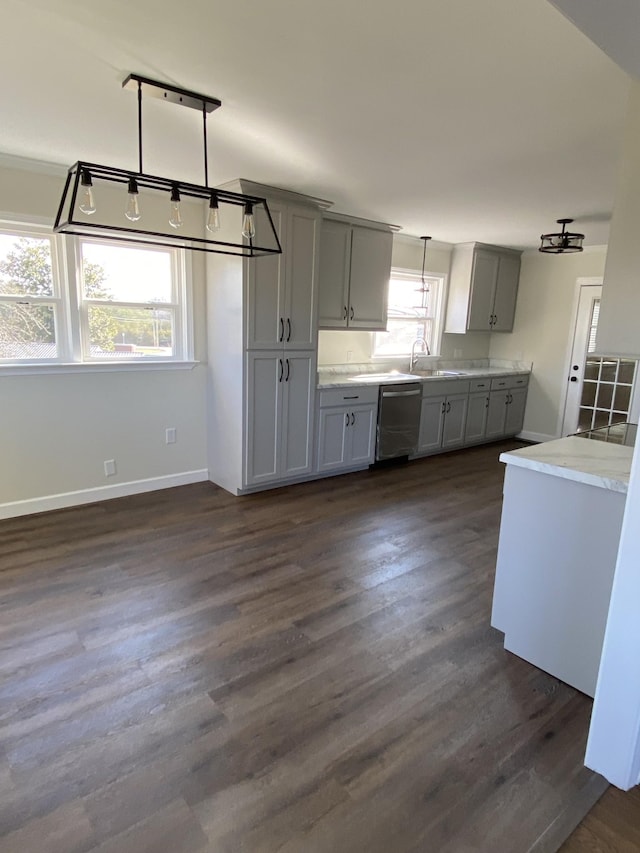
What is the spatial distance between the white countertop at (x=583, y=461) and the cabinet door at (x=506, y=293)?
4096 millimetres

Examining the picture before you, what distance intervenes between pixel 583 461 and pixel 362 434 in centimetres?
285

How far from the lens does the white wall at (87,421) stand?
338cm

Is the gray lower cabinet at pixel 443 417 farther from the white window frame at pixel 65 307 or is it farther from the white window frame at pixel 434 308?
the white window frame at pixel 65 307

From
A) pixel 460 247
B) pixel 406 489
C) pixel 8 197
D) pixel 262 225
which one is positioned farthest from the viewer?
pixel 460 247

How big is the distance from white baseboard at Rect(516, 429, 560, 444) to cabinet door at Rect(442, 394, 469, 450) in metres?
1.18

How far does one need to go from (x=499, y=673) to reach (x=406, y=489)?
2391mm

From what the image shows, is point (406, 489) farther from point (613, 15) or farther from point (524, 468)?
point (613, 15)

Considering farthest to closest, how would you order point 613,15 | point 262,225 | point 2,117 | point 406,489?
point 406,489
point 262,225
point 2,117
point 613,15

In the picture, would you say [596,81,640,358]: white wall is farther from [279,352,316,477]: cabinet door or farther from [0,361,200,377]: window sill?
[0,361,200,377]: window sill

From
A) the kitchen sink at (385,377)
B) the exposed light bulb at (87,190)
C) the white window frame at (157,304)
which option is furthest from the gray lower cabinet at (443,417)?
the exposed light bulb at (87,190)

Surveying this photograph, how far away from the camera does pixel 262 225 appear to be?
12.2 ft

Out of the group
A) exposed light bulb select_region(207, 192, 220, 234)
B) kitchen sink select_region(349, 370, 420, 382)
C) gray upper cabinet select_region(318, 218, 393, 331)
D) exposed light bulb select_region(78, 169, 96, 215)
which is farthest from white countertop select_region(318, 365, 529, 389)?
exposed light bulb select_region(78, 169, 96, 215)

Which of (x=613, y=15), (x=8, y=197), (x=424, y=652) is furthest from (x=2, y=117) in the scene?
(x=424, y=652)

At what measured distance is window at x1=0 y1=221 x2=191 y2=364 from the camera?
336 cm
